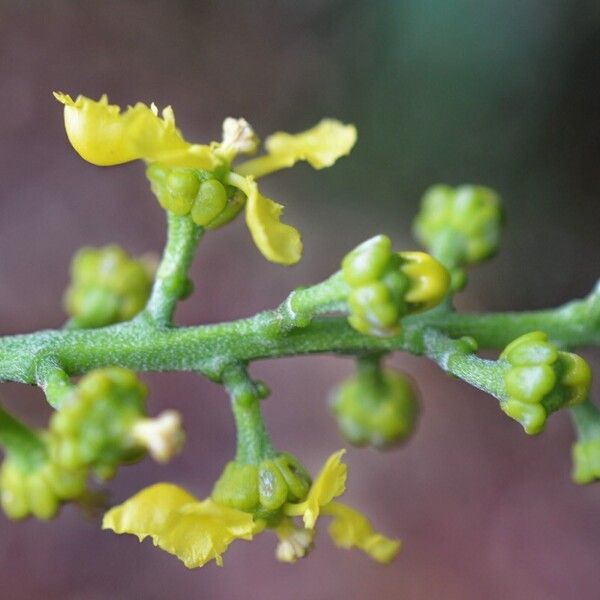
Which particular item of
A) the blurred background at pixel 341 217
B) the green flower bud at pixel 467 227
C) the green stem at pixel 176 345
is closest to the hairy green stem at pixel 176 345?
the green stem at pixel 176 345

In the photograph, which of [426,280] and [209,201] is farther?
[209,201]

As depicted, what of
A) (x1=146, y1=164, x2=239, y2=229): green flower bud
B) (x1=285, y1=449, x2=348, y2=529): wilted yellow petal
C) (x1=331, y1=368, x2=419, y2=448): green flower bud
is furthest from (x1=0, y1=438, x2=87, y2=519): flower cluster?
(x1=331, y1=368, x2=419, y2=448): green flower bud

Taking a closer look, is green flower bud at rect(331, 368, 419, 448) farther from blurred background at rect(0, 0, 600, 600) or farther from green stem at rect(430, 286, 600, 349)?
blurred background at rect(0, 0, 600, 600)

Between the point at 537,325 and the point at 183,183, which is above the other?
the point at 183,183

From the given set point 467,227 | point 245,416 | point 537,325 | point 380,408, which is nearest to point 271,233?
point 245,416

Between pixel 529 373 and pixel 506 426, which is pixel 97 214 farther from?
pixel 529 373

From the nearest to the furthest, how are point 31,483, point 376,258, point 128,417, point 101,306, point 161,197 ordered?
point 128,417 → point 376,258 → point 161,197 → point 31,483 → point 101,306

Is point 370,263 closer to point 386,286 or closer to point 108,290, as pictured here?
point 386,286

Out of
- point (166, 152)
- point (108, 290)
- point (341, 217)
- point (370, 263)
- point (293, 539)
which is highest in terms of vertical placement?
point (341, 217)

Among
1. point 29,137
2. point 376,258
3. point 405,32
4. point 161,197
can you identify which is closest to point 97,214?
point 29,137
